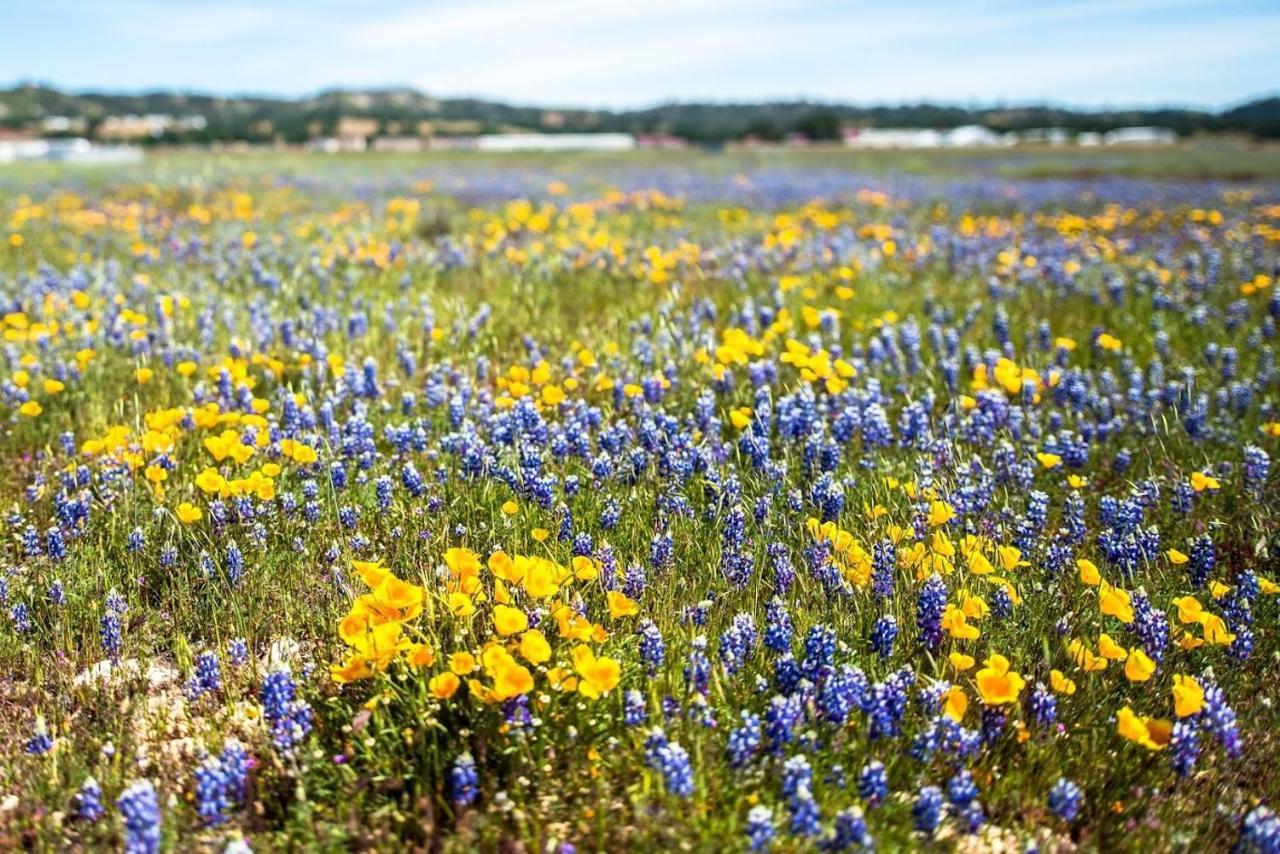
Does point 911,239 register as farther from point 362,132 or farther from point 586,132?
point 586,132

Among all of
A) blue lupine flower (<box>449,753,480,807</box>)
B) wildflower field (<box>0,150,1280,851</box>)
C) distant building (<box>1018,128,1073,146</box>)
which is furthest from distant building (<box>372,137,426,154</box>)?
blue lupine flower (<box>449,753,480,807</box>)

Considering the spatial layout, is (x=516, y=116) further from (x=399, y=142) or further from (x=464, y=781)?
(x=464, y=781)

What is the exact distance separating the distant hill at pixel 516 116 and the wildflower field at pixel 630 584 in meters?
72.6

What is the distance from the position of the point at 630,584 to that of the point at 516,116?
124m

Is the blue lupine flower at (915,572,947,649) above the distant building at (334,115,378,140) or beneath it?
beneath

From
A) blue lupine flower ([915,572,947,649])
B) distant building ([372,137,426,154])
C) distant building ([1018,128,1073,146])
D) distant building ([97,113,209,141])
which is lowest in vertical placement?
blue lupine flower ([915,572,947,649])

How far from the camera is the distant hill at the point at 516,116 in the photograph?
3127 inches

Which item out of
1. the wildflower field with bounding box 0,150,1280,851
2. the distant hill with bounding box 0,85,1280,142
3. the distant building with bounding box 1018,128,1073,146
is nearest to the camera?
the wildflower field with bounding box 0,150,1280,851

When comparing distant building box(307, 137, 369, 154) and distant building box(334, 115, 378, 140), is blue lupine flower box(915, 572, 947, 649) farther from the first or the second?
distant building box(334, 115, 378, 140)

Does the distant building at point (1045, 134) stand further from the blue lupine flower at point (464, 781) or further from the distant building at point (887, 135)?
the blue lupine flower at point (464, 781)

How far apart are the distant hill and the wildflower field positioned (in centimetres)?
7258

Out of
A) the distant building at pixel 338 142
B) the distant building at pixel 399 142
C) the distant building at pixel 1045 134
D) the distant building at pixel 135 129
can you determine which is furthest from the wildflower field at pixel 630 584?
the distant building at pixel 1045 134

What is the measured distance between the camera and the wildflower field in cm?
239

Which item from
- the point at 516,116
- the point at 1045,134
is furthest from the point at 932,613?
the point at 516,116
